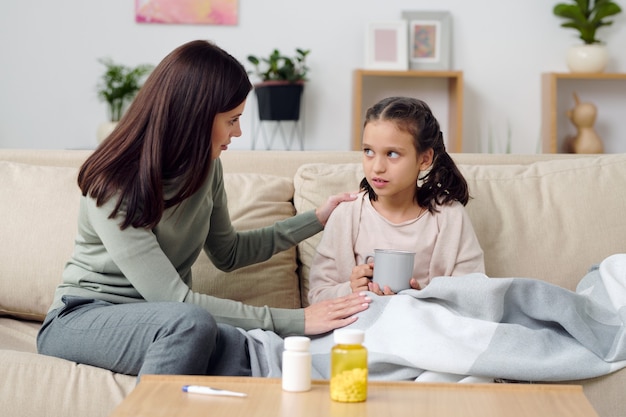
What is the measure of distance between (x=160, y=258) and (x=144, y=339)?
164 mm

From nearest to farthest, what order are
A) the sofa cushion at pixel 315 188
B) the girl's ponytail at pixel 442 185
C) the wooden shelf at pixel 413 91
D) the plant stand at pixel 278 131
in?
1. the girl's ponytail at pixel 442 185
2. the sofa cushion at pixel 315 188
3. the wooden shelf at pixel 413 91
4. the plant stand at pixel 278 131

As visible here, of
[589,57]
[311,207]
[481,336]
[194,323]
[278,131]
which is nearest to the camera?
[194,323]

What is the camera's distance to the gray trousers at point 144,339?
1476mm

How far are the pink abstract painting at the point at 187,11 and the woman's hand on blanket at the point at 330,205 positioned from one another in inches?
80.0

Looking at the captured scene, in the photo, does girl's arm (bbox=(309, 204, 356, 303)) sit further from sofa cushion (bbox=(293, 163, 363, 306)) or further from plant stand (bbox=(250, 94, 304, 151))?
plant stand (bbox=(250, 94, 304, 151))

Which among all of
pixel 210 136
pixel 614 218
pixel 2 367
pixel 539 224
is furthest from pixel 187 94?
pixel 614 218

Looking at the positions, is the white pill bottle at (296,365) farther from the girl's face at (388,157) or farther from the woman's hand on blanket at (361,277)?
the girl's face at (388,157)

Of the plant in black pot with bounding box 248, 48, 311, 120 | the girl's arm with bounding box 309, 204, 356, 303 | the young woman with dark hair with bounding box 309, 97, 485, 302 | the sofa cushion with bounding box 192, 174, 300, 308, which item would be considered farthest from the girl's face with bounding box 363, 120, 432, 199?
the plant in black pot with bounding box 248, 48, 311, 120

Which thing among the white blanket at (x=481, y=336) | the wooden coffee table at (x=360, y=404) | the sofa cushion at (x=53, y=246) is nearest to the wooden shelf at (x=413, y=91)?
the sofa cushion at (x=53, y=246)

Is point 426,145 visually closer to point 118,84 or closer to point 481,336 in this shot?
point 481,336

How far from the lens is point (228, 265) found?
2000mm

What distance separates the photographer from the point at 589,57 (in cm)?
380

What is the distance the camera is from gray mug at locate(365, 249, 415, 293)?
1.70 m

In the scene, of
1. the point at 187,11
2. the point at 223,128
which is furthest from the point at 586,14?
→ the point at 223,128
